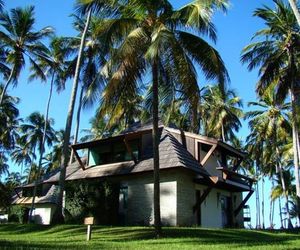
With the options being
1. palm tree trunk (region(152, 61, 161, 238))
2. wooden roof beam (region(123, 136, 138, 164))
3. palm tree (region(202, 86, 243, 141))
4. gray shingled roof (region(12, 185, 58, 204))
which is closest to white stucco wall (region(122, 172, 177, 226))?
wooden roof beam (region(123, 136, 138, 164))

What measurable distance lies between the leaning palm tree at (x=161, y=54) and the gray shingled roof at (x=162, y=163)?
564 cm

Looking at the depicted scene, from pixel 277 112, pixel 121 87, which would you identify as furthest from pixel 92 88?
pixel 277 112

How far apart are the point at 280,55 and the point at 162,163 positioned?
10.5 meters

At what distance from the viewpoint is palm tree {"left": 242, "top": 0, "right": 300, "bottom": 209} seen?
85.1 ft

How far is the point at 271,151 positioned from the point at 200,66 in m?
29.8

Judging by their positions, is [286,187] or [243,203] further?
[286,187]

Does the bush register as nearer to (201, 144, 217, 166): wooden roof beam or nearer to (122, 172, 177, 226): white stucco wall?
(122, 172, 177, 226): white stucco wall

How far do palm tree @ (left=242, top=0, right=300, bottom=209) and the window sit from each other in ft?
30.5

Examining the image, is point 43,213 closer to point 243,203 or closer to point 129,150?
point 129,150

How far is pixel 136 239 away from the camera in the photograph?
15508 mm

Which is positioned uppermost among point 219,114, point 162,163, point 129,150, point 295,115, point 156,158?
point 219,114

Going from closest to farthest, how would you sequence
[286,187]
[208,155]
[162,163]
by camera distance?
[162,163] < [208,155] < [286,187]

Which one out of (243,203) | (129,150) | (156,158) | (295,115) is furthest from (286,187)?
(156,158)

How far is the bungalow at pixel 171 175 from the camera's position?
22812 mm
